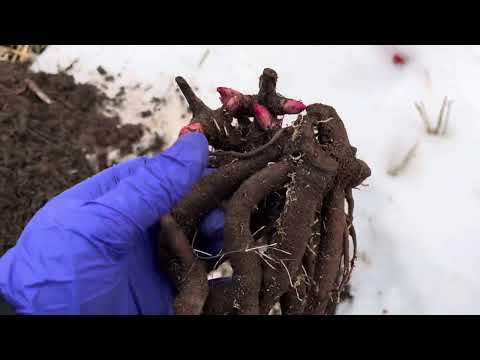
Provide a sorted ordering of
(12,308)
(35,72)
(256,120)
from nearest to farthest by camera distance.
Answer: (12,308)
(256,120)
(35,72)

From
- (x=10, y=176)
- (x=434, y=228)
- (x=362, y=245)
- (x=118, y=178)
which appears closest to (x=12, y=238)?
(x=10, y=176)

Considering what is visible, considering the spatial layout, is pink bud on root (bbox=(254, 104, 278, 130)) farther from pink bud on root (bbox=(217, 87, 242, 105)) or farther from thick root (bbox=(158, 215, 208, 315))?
thick root (bbox=(158, 215, 208, 315))

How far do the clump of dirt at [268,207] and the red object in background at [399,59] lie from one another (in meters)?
0.93

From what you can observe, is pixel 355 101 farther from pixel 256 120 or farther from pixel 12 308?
pixel 12 308

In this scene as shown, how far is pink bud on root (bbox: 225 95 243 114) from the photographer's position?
143 centimetres

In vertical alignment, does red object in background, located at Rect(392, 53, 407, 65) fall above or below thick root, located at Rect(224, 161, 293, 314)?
above

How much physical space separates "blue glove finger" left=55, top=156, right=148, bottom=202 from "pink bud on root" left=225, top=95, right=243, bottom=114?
0.31m

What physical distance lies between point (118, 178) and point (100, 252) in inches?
11.7

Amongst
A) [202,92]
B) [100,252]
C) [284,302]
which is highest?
[202,92]

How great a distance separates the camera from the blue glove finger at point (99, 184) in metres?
1.46

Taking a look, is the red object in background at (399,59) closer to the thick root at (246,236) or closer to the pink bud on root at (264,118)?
the pink bud on root at (264,118)

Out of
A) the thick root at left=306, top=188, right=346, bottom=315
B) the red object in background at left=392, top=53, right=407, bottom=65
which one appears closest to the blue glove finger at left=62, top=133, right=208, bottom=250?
the thick root at left=306, top=188, right=346, bottom=315

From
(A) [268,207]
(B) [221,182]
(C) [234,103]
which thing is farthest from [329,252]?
(C) [234,103]
